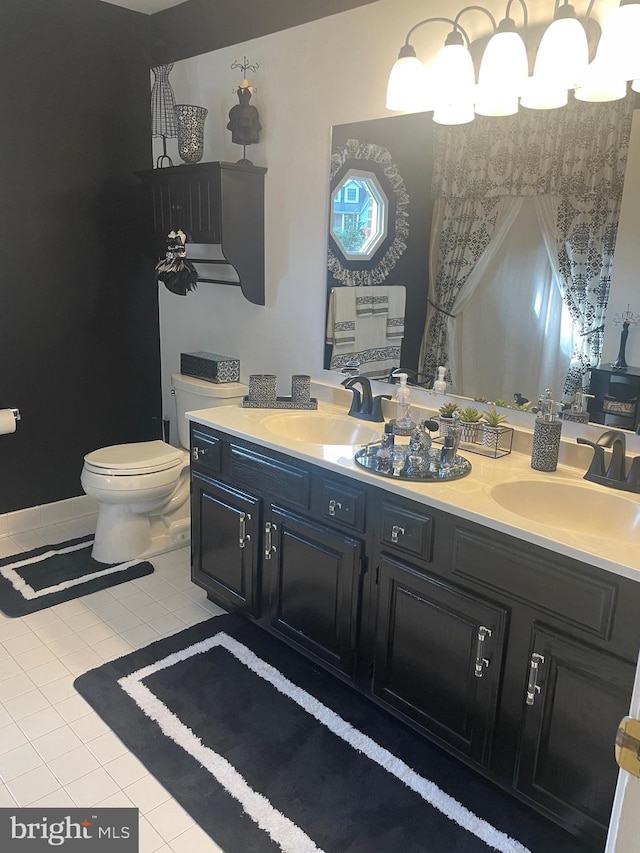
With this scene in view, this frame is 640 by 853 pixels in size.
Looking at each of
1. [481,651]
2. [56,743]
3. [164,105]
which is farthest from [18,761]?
[164,105]

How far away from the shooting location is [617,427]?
2020mm

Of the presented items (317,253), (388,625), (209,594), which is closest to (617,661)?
(388,625)

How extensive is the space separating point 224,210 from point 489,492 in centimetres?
175

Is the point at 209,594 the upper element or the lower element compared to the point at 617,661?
lower

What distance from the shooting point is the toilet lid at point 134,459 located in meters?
2.97

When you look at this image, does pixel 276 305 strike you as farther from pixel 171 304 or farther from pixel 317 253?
pixel 171 304

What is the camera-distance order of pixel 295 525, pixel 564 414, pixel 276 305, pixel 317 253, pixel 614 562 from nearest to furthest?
1. pixel 614 562
2. pixel 564 414
3. pixel 295 525
4. pixel 317 253
5. pixel 276 305

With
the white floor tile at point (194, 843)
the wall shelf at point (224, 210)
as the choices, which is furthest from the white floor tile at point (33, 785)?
the wall shelf at point (224, 210)

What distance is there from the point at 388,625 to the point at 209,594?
1044mm

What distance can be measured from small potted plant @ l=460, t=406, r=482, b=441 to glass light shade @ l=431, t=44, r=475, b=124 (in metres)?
0.95

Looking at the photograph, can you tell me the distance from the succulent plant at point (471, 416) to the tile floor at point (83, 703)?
132 cm

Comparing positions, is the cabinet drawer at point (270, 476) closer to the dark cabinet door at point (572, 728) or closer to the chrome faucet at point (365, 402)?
the chrome faucet at point (365, 402)

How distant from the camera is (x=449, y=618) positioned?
1.84m

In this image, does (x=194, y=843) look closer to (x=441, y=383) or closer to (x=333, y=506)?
(x=333, y=506)
